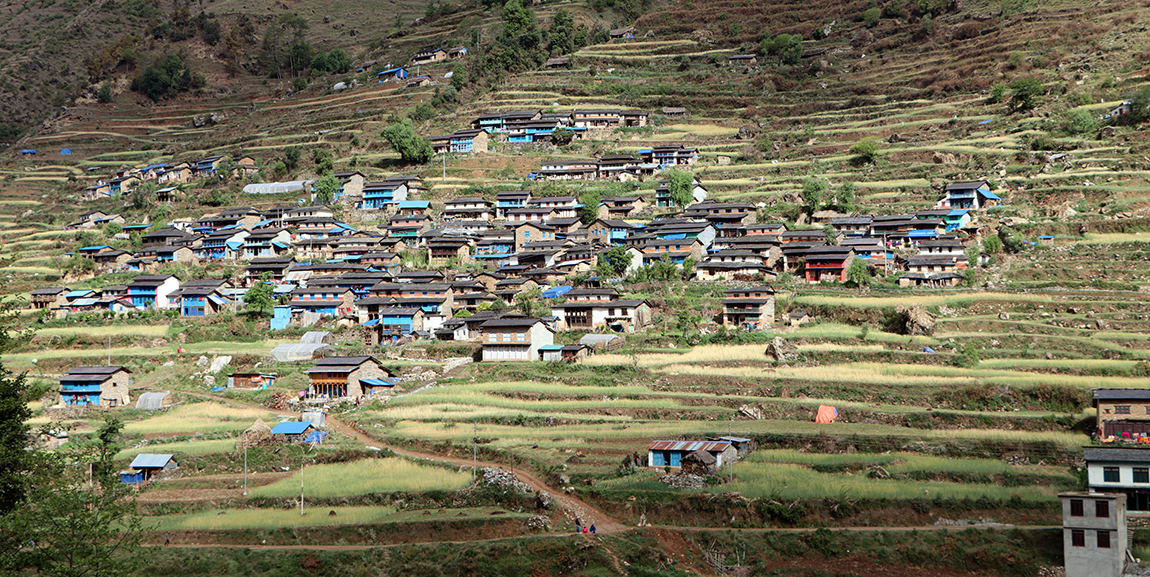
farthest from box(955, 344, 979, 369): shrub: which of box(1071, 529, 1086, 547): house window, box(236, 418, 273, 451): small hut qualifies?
box(236, 418, 273, 451): small hut

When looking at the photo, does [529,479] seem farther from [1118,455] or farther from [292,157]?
[292,157]

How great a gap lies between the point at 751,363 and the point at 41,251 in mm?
59295

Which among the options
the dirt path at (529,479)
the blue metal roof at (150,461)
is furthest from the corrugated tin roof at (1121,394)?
the blue metal roof at (150,461)

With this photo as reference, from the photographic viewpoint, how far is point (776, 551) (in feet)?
94.9

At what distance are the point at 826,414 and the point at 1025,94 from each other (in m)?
48.8

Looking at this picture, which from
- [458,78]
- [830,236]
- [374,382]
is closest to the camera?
[374,382]

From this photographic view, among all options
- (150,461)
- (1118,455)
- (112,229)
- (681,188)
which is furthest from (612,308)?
(112,229)

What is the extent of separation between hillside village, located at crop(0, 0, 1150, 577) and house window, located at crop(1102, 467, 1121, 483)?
69mm

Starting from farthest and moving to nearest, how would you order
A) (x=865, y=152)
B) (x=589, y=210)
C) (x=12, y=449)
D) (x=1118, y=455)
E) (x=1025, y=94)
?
1. (x=1025, y=94)
2. (x=865, y=152)
3. (x=589, y=210)
4. (x=1118, y=455)
5. (x=12, y=449)

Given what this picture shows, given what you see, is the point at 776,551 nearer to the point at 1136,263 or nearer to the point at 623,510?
the point at 623,510

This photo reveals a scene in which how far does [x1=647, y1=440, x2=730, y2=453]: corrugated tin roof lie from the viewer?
34.0m

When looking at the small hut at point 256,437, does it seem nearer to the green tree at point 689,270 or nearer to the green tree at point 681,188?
the green tree at point 689,270

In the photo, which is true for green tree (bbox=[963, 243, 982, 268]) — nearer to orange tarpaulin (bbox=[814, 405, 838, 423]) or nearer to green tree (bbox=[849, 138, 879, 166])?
green tree (bbox=[849, 138, 879, 166])

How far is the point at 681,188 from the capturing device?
70.9 meters
